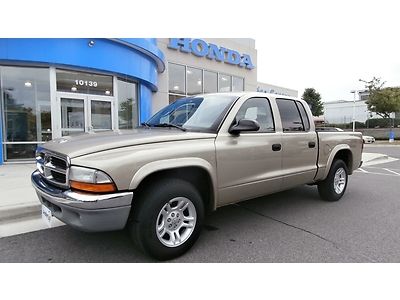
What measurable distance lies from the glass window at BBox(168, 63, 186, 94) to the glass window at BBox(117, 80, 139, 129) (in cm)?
354

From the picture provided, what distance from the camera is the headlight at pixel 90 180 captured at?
98.6 inches

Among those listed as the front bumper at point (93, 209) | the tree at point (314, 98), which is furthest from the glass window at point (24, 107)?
the tree at point (314, 98)

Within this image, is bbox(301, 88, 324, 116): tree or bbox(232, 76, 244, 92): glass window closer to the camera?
bbox(232, 76, 244, 92): glass window

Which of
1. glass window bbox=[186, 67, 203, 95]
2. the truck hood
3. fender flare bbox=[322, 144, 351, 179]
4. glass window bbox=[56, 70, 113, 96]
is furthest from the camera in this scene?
glass window bbox=[186, 67, 203, 95]

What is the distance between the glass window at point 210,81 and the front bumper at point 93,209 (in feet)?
47.8

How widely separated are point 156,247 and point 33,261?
4.37 ft

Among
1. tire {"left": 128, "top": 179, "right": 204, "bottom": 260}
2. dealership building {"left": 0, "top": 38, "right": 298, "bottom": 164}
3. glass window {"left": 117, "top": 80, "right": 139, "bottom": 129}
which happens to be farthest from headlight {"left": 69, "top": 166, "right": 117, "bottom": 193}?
glass window {"left": 117, "top": 80, "right": 139, "bottom": 129}

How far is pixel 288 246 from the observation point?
11.0 feet

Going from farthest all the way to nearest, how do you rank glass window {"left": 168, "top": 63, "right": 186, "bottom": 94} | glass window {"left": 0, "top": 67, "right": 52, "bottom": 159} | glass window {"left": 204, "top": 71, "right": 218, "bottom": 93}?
glass window {"left": 204, "top": 71, "right": 218, "bottom": 93}, glass window {"left": 168, "top": 63, "right": 186, "bottom": 94}, glass window {"left": 0, "top": 67, "right": 52, "bottom": 159}

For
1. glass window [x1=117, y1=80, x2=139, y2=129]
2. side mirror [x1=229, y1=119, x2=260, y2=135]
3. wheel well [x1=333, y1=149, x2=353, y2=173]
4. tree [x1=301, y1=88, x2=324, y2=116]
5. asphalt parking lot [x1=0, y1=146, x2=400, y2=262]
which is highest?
tree [x1=301, y1=88, x2=324, y2=116]

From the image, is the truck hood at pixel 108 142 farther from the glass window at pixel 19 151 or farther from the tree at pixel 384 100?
the tree at pixel 384 100

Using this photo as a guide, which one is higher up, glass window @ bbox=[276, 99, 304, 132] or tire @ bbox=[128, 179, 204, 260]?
glass window @ bbox=[276, 99, 304, 132]

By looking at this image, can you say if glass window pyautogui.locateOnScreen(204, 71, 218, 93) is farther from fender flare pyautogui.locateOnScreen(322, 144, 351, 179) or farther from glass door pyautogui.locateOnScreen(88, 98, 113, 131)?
fender flare pyautogui.locateOnScreen(322, 144, 351, 179)

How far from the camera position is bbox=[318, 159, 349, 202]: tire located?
519 cm
